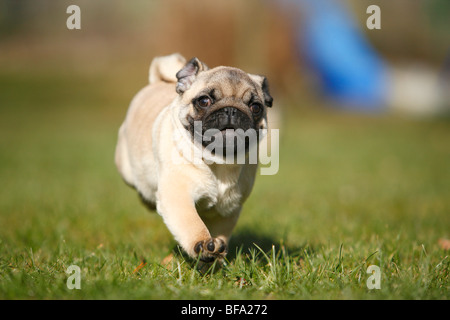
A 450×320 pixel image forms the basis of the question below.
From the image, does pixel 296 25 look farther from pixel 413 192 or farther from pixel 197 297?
pixel 197 297

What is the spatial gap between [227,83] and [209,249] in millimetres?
1063

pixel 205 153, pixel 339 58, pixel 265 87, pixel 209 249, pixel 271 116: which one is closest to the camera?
pixel 209 249

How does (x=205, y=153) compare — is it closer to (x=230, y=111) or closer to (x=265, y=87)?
(x=230, y=111)

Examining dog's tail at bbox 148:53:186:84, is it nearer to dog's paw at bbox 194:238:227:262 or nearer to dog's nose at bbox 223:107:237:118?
dog's nose at bbox 223:107:237:118

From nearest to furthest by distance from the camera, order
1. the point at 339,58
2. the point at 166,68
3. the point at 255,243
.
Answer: the point at 255,243 → the point at 166,68 → the point at 339,58

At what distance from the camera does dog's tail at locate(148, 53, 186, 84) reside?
423 centimetres

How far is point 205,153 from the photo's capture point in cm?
311

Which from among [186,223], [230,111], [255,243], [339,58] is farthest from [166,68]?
[339,58]

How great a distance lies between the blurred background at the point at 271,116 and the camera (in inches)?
192

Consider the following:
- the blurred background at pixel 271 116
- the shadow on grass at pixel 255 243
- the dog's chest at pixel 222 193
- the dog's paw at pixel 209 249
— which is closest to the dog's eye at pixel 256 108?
the dog's chest at pixel 222 193

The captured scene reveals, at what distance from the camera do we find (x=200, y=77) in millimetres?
3303

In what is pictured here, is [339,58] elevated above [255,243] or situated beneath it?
elevated above

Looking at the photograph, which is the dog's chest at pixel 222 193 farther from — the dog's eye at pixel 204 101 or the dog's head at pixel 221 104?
the dog's eye at pixel 204 101

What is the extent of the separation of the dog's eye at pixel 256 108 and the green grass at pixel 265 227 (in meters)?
0.92
